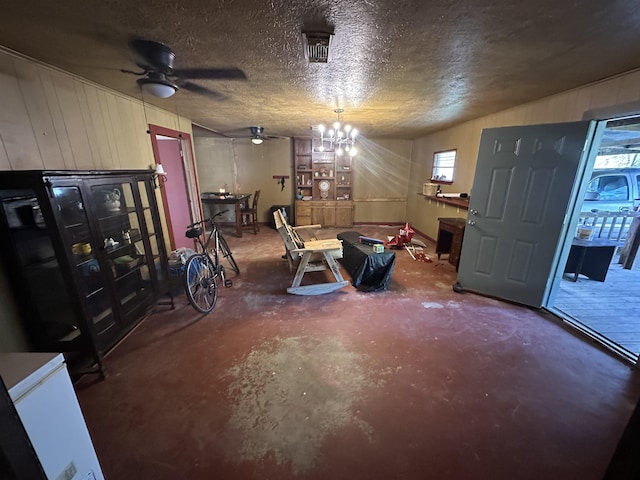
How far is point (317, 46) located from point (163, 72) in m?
1.23

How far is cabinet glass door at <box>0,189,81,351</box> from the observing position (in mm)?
1718

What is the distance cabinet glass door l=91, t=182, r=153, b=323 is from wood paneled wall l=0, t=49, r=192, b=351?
36 centimetres

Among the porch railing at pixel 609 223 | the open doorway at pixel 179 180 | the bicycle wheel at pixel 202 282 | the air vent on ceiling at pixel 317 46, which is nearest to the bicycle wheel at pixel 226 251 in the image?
the bicycle wheel at pixel 202 282

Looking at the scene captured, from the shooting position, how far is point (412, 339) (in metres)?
2.37

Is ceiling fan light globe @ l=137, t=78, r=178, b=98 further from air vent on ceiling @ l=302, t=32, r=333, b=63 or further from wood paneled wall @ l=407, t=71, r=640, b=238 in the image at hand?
wood paneled wall @ l=407, t=71, r=640, b=238

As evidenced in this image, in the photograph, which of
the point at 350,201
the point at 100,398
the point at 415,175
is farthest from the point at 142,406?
the point at 415,175

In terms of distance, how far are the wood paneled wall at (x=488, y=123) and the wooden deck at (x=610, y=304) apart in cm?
174

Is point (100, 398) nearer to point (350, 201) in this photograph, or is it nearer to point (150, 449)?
point (150, 449)

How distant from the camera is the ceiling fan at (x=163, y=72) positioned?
1.68 metres

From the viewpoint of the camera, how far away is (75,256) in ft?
6.11

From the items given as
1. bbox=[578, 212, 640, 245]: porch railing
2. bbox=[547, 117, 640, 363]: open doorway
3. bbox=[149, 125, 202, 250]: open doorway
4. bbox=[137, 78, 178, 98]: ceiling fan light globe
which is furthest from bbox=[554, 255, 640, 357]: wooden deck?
bbox=[149, 125, 202, 250]: open doorway

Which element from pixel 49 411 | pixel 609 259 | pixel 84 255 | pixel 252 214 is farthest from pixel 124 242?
pixel 609 259

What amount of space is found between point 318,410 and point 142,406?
3.86 feet

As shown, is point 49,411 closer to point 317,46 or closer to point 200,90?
point 317,46
